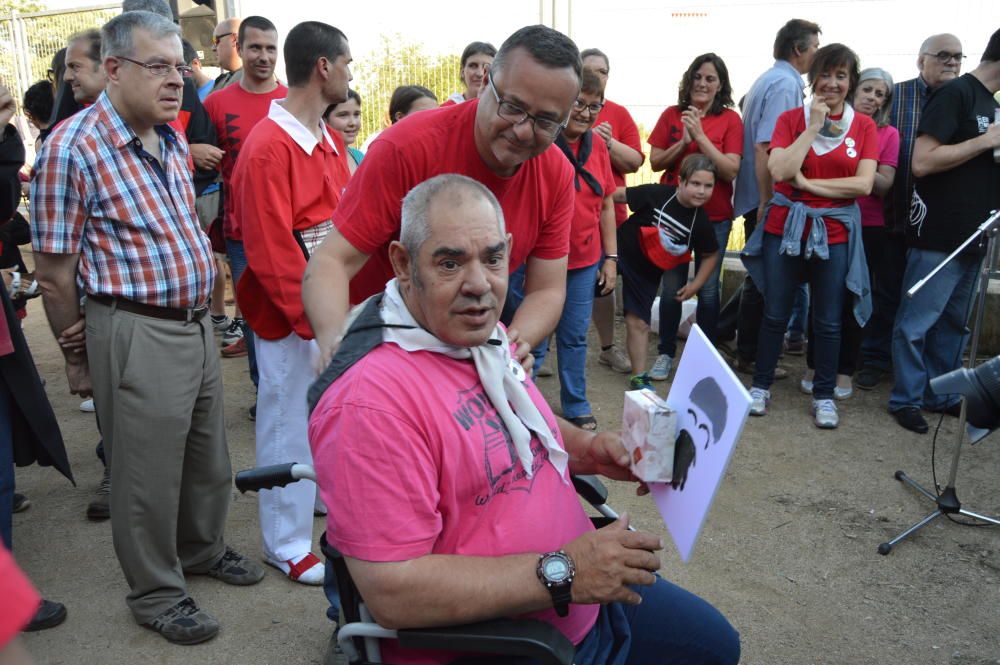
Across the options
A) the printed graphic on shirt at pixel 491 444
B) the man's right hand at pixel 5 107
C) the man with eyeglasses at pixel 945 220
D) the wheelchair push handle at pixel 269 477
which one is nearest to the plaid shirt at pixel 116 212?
the man's right hand at pixel 5 107

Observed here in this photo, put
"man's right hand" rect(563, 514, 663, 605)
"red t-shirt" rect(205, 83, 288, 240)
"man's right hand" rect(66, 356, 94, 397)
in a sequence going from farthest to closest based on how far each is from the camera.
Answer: "red t-shirt" rect(205, 83, 288, 240) → "man's right hand" rect(66, 356, 94, 397) → "man's right hand" rect(563, 514, 663, 605)

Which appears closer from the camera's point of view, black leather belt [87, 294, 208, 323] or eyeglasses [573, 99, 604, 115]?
black leather belt [87, 294, 208, 323]

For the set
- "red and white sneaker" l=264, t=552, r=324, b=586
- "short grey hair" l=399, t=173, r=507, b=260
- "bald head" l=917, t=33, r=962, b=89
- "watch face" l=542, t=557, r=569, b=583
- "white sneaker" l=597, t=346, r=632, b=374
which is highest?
"bald head" l=917, t=33, r=962, b=89

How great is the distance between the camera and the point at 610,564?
5.84 feet

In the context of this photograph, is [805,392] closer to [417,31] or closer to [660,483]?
[660,483]

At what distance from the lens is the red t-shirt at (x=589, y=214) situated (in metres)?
4.83

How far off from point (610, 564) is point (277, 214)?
1955mm

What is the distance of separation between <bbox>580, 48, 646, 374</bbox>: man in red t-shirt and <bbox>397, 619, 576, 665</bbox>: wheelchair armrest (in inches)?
159

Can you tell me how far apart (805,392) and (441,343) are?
4486 mm

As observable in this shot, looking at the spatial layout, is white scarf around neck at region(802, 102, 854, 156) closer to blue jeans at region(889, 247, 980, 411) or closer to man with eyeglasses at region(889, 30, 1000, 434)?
man with eyeglasses at region(889, 30, 1000, 434)

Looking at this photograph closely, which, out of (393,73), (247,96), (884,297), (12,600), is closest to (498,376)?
(12,600)

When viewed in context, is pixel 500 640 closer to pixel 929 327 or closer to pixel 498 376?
pixel 498 376

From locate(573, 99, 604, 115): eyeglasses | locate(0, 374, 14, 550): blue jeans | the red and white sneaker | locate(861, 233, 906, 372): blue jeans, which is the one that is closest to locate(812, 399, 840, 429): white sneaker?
locate(861, 233, 906, 372): blue jeans

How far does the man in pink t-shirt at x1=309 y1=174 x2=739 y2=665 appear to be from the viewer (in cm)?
168
